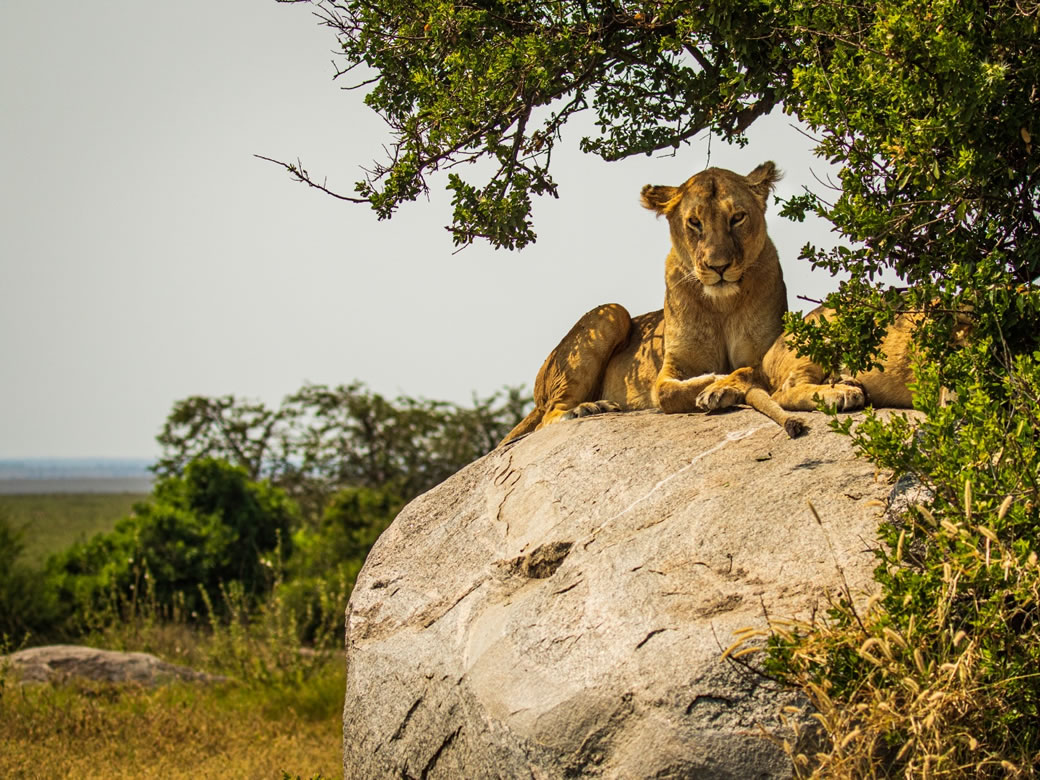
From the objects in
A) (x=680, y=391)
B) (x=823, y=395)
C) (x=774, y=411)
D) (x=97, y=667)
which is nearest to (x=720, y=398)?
(x=680, y=391)

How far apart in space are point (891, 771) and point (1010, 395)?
1.59 metres

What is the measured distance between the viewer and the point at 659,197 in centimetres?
693

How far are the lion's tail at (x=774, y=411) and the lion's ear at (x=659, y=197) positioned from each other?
4.27 feet

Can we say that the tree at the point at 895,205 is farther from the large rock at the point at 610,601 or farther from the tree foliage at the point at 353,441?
the tree foliage at the point at 353,441

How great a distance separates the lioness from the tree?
1.51ft

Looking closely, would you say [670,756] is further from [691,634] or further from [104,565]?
[104,565]

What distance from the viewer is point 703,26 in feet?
20.4

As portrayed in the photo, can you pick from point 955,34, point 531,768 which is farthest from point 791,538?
point 955,34

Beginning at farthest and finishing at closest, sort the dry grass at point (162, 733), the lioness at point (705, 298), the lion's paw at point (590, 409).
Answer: the dry grass at point (162, 733) → the lion's paw at point (590, 409) → the lioness at point (705, 298)

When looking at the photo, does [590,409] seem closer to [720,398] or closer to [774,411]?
[720,398]

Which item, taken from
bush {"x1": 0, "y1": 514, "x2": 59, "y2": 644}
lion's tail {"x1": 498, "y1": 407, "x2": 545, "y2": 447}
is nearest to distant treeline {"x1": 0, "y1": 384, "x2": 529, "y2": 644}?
bush {"x1": 0, "y1": 514, "x2": 59, "y2": 644}

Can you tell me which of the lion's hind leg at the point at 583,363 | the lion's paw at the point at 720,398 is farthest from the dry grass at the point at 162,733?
the lion's paw at the point at 720,398

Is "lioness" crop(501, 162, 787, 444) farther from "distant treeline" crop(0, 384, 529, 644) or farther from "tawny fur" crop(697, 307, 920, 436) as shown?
"distant treeline" crop(0, 384, 529, 644)

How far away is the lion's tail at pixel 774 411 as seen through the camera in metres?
5.69
